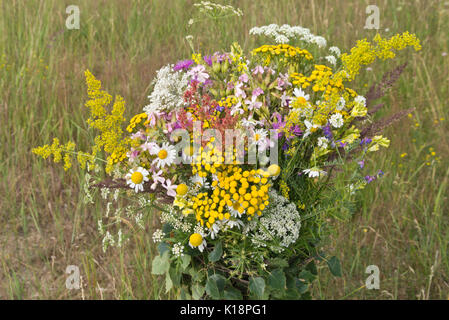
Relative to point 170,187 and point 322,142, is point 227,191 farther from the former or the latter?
point 322,142

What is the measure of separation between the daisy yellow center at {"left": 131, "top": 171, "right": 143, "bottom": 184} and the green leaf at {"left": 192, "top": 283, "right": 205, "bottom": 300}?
395mm

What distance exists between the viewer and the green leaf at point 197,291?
136 cm

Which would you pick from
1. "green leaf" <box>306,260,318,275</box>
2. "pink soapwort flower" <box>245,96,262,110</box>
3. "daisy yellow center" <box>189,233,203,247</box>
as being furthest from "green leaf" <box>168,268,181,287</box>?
"pink soapwort flower" <box>245,96,262,110</box>

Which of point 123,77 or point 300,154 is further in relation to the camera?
point 123,77

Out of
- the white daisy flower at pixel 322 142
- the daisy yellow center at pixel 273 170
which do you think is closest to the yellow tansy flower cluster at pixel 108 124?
the daisy yellow center at pixel 273 170

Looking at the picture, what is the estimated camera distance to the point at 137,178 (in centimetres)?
121

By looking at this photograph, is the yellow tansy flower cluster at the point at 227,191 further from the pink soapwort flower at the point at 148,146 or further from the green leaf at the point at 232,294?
the green leaf at the point at 232,294

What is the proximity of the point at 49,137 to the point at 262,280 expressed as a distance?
190 cm

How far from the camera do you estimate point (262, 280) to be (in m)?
1.26

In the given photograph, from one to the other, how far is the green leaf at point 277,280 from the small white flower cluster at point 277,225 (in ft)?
0.23

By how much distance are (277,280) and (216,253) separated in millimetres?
194

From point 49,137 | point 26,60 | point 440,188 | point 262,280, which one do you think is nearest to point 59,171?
point 49,137

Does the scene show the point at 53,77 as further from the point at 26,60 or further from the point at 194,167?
the point at 194,167

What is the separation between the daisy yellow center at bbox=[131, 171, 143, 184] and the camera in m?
1.21
